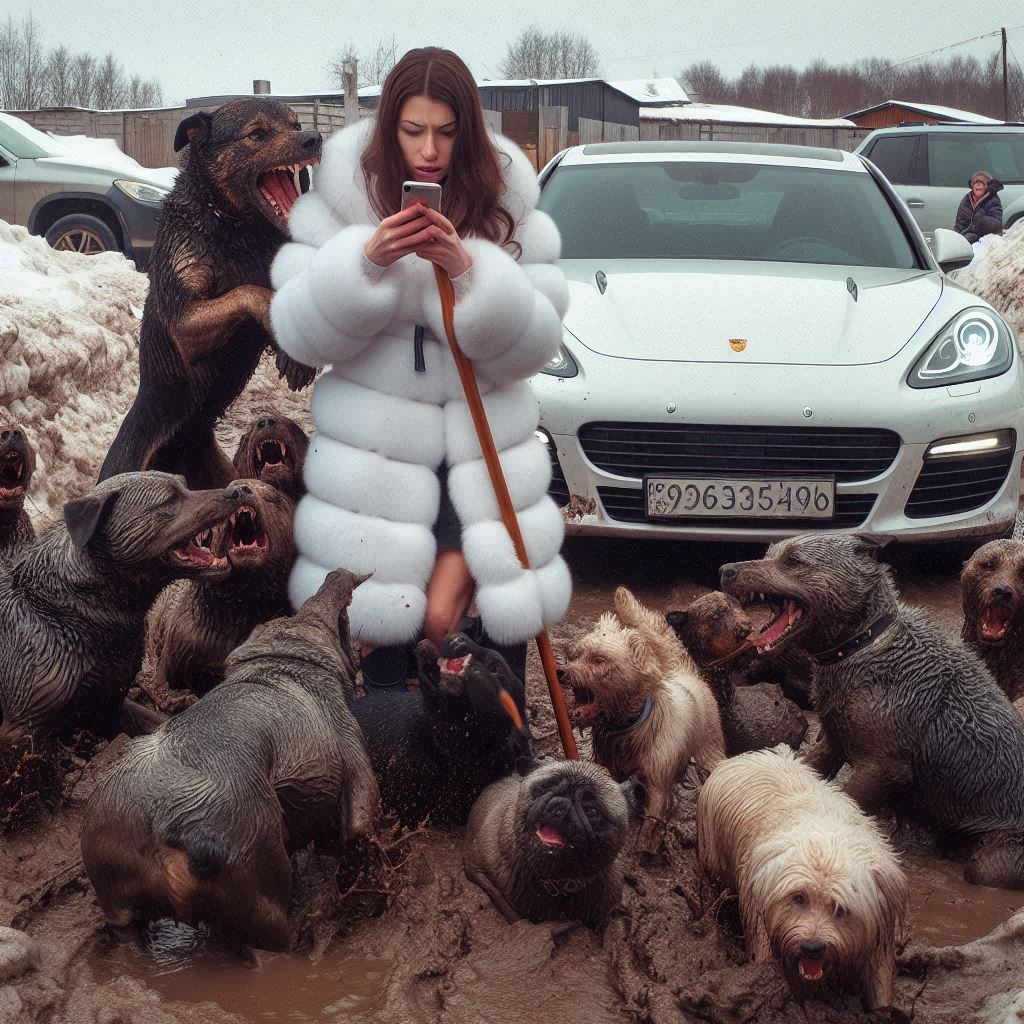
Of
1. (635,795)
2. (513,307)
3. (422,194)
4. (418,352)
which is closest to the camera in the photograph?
(422,194)

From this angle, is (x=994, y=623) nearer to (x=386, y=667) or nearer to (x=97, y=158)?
(x=386, y=667)

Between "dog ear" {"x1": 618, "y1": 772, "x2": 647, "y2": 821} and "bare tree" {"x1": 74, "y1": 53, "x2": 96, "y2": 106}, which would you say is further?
"bare tree" {"x1": 74, "y1": 53, "x2": 96, "y2": 106}

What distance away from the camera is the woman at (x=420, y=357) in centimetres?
400

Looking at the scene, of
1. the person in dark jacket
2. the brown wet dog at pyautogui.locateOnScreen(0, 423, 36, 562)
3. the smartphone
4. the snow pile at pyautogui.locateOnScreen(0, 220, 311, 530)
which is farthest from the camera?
the person in dark jacket

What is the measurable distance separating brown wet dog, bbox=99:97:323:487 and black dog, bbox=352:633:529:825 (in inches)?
42.9

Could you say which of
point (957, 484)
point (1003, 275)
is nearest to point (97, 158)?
point (1003, 275)

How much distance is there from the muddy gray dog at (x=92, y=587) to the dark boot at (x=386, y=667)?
0.63 metres

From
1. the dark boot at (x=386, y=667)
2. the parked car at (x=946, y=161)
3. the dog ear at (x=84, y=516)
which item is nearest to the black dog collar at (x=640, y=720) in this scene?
the dark boot at (x=386, y=667)

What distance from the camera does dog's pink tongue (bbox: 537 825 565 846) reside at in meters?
3.64

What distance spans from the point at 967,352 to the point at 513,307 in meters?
3.53

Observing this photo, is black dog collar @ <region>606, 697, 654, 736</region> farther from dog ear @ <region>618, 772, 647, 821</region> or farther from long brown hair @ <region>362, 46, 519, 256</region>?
long brown hair @ <region>362, 46, 519, 256</region>

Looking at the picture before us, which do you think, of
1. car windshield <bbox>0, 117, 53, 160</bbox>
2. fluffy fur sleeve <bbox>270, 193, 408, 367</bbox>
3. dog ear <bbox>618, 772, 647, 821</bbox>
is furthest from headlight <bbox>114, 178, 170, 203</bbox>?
dog ear <bbox>618, 772, 647, 821</bbox>

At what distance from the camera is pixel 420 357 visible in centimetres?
415

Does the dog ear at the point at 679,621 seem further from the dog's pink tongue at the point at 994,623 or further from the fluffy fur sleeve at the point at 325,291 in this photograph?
the fluffy fur sleeve at the point at 325,291
